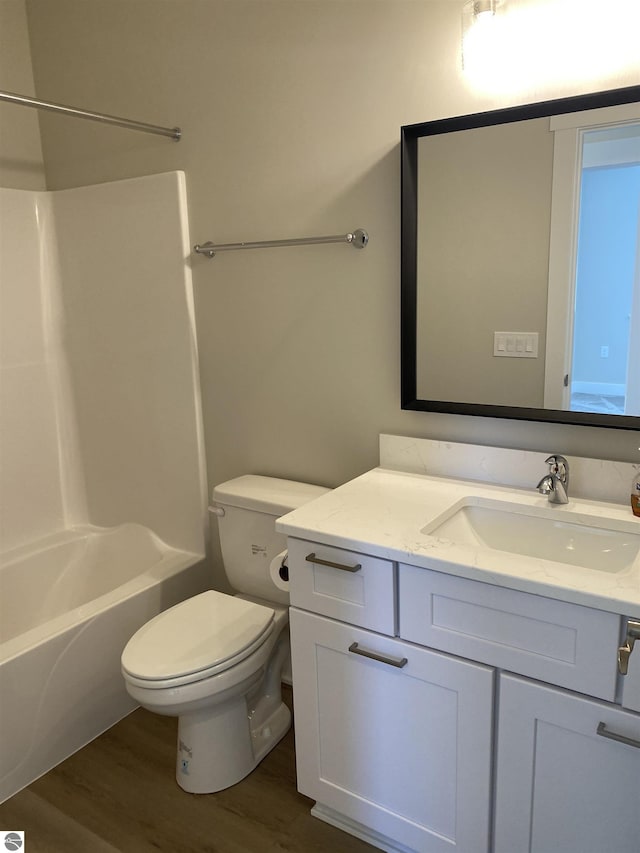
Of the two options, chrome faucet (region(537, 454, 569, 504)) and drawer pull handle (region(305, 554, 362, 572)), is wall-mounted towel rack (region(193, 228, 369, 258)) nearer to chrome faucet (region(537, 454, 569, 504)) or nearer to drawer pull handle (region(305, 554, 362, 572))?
chrome faucet (region(537, 454, 569, 504))

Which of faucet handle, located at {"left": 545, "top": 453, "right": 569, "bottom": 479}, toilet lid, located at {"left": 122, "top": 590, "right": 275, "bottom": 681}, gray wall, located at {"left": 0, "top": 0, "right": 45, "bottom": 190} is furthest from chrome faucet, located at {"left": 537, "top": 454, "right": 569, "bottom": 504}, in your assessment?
gray wall, located at {"left": 0, "top": 0, "right": 45, "bottom": 190}

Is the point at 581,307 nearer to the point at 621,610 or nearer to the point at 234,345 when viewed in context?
the point at 621,610

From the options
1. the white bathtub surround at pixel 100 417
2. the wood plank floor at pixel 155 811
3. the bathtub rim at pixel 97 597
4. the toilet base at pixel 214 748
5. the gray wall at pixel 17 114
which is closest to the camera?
the wood plank floor at pixel 155 811

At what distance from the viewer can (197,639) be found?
1.92 metres

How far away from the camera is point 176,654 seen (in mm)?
1858

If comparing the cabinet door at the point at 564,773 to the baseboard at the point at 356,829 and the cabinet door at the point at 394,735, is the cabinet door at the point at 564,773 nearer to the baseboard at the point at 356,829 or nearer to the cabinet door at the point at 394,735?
the cabinet door at the point at 394,735

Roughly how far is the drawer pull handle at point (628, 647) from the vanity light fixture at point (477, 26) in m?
1.37

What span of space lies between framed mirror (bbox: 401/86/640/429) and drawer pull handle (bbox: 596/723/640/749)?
2.32 feet

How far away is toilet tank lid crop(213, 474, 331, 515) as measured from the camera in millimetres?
2133

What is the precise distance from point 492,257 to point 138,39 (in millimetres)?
1509

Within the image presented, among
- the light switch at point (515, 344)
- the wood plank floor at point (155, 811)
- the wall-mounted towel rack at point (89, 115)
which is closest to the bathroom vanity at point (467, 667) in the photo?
the wood plank floor at point (155, 811)

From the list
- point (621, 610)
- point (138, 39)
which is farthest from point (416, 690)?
point (138, 39)

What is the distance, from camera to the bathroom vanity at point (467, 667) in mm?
1302

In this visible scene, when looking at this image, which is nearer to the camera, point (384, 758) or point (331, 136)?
point (384, 758)
